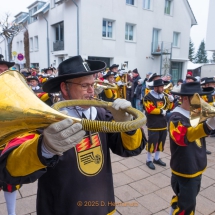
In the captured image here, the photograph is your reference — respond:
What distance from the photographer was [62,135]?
1068 millimetres

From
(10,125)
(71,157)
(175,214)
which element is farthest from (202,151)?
(10,125)

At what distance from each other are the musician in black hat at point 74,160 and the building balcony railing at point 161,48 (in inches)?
746

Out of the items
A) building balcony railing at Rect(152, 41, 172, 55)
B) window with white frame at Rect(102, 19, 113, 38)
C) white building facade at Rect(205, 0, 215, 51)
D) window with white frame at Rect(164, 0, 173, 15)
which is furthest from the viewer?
white building facade at Rect(205, 0, 215, 51)

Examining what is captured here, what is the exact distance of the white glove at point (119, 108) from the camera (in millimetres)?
1435

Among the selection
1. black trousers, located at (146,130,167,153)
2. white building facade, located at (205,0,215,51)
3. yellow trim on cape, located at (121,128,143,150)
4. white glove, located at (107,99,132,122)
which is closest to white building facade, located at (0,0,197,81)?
white building facade, located at (205,0,215,51)

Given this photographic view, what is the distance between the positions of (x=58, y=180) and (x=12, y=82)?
0.85 meters

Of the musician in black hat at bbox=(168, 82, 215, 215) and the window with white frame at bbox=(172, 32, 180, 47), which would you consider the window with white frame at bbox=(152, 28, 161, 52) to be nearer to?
the window with white frame at bbox=(172, 32, 180, 47)

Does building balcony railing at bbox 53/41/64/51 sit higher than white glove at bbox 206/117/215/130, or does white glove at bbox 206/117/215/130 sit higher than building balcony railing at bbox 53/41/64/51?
building balcony railing at bbox 53/41/64/51

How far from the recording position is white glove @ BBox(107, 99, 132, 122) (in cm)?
143

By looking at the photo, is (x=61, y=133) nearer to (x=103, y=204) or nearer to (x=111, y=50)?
(x=103, y=204)

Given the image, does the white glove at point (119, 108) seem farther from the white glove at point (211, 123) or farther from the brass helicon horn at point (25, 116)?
the white glove at point (211, 123)

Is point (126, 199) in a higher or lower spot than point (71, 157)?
lower

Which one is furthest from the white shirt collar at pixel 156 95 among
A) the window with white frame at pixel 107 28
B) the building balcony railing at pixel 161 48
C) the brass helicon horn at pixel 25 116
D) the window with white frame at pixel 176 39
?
the window with white frame at pixel 176 39

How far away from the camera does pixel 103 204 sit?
175 cm
